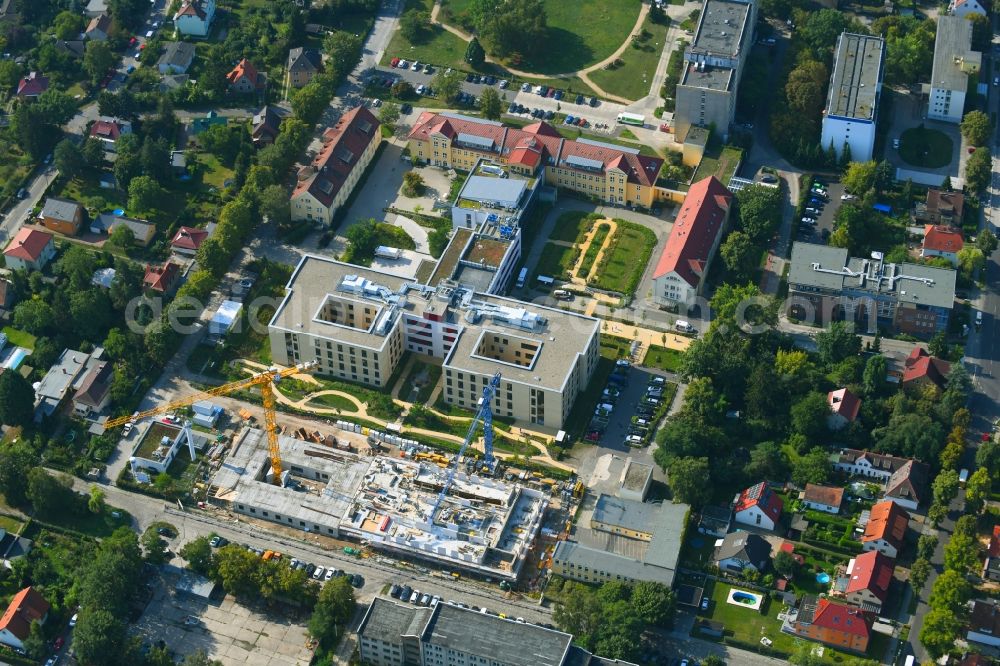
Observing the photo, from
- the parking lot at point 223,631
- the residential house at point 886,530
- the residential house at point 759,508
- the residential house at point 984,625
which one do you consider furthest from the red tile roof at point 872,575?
the parking lot at point 223,631

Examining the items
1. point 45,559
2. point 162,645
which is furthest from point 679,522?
point 45,559

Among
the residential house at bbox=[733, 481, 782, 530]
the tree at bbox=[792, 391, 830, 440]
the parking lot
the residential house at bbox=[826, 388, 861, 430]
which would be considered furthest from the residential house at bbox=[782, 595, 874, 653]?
the parking lot

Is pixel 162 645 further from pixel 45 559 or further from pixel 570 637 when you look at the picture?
pixel 570 637

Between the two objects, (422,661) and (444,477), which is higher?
(444,477)

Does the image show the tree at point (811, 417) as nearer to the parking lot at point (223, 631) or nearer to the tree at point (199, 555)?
the parking lot at point (223, 631)

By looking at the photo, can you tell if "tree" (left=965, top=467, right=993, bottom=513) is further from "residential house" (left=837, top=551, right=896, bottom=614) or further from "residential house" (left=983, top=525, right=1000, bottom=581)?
"residential house" (left=837, top=551, right=896, bottom=614)
